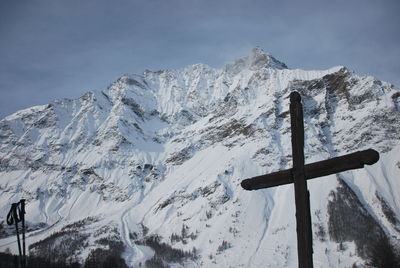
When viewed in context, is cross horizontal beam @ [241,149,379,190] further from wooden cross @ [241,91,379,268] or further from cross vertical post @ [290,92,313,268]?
cross vertical post @ [290,92,313,268]

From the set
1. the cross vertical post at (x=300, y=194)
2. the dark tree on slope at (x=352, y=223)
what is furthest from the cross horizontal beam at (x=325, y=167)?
the dark tree on slope at (x=352, y=223)

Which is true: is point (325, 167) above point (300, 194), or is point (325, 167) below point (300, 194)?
above

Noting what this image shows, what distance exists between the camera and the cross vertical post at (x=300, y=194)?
6773mm

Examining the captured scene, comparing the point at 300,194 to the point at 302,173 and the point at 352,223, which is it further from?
the point at 352,223

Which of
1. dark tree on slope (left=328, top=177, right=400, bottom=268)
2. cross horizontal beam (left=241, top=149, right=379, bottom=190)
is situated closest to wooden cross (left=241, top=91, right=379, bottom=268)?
cross horizontal beam (left=241, top=149, right=379, bottom=190)

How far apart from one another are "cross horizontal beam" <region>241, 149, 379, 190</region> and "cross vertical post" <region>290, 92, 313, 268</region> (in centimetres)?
13

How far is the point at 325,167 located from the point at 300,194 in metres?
0.57

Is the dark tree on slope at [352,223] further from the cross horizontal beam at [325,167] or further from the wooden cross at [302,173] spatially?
the wooden cross at [302,173]

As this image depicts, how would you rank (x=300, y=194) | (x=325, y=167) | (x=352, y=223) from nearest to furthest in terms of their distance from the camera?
1. (x=325, y=167)
2. (x=300, y=194)
3. (x=352, y=223)

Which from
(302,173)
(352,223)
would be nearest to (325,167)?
(302,173)

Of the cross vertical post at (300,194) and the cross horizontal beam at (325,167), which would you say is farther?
the cross vertical post at (300,194)

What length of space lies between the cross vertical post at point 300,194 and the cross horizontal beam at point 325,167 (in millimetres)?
129

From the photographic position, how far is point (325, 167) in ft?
22.6

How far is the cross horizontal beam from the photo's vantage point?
6238 millimetres
